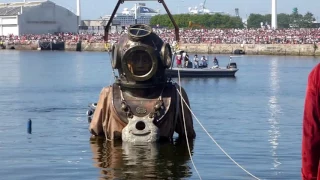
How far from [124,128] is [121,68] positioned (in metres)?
1.46

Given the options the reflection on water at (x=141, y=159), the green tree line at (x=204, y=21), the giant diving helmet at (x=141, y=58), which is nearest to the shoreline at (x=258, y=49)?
the green tree line at (x=204, y=21)

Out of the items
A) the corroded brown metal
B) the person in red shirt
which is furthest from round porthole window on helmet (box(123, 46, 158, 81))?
the person in red shirt

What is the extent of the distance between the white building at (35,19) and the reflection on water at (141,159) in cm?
13494

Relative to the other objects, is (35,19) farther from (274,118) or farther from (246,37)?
(274,118)

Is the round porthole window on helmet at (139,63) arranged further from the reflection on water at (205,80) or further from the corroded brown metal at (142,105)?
the reflection on water at (205,80)

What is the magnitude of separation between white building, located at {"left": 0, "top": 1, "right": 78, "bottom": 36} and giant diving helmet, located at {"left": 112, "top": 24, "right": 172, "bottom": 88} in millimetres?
135064

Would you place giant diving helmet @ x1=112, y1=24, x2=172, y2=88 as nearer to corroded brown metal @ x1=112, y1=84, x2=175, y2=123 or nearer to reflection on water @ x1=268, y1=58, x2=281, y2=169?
corroded brown metal @ x1=112, y1=84, x2=175, y2=123

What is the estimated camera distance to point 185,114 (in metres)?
20.2

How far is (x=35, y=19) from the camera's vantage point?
15612cm

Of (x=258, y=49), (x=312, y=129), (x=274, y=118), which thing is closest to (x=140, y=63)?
(x=274, y=118)

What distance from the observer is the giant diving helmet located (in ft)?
62.2

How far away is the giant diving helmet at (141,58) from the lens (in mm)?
18953

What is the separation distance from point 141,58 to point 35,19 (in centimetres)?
13974

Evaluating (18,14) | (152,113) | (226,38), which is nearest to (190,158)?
(152,113)
